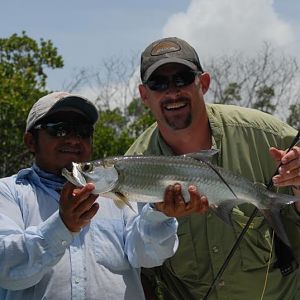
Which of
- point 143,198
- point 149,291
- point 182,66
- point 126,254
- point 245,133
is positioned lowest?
point 149,291

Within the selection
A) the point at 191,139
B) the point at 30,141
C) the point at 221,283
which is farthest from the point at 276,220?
the point at 30,141

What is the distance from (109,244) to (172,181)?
1.84 feet

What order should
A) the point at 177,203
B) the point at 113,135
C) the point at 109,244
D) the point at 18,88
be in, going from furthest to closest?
the point at 113,135, the point at 18,88, the point at 109,244, the point at 177,203

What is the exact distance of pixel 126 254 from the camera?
3.98 metres

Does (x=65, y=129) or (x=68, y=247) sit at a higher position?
(x=65, y=129)

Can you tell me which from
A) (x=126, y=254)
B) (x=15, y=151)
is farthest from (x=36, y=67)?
(x=126, y=254)

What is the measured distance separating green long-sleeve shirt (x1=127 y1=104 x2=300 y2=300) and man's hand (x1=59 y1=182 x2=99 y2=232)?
1.33 metres

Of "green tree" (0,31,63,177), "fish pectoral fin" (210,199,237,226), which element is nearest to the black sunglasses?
"fish pectoral fin" (210,199,237,226)

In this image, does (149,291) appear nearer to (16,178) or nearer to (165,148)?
(165,148)

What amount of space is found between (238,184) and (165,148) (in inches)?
39.2

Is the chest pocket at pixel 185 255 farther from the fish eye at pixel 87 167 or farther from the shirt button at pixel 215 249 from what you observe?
the fish eye at pixel 87 167

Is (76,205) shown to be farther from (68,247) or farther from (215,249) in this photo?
(215,249)

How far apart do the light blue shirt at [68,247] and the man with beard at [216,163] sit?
81cm

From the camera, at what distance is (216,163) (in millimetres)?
4738
